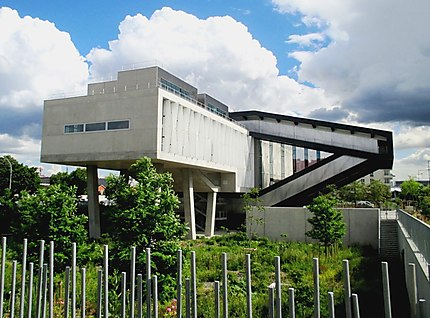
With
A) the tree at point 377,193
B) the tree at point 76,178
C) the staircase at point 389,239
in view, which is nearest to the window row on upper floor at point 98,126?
the staircase at point 389,239

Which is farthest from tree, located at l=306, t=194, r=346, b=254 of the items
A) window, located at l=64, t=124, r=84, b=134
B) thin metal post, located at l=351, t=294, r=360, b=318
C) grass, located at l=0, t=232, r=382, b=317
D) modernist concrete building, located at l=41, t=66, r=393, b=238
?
thin metal post, located at l=351, t=294, r=360, b=318

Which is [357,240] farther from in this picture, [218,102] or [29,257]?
→ [218,102]

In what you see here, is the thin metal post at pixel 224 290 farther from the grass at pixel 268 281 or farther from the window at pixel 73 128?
the window at pixel 73 128

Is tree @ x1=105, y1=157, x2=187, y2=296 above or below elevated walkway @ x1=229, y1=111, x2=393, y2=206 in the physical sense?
below

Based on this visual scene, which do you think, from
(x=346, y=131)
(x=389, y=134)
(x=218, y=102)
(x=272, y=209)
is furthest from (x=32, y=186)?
(x=389, y=134)

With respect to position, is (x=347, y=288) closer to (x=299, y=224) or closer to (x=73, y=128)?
(x=299, y=224)

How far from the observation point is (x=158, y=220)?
792 cm

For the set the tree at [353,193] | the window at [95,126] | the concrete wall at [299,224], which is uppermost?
the window at [95,126]

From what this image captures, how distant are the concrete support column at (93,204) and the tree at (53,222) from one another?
18.4 metres

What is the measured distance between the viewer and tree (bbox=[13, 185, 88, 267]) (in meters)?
9.18

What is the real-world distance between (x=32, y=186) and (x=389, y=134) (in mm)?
37961

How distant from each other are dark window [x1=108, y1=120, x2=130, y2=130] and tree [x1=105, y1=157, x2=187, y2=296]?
15.7 meters

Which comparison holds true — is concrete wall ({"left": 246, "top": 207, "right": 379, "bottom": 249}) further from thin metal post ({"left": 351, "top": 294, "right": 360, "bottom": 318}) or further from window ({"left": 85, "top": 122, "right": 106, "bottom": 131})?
thin metal post ({"left": 351, "top": 294, "right": 360, "bottom": 318})

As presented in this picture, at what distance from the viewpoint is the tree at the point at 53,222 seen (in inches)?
361
